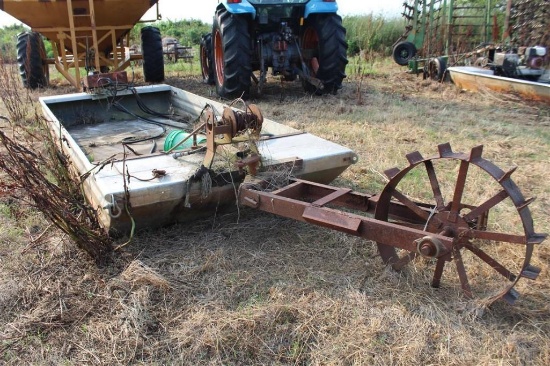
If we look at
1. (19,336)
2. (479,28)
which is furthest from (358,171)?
(479,28)

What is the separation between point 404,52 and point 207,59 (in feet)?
16.3

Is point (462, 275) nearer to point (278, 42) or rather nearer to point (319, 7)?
point (278, 42)

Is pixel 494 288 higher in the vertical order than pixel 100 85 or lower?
lower

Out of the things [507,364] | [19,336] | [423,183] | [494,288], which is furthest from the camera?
[423,183]

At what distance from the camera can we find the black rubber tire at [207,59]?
9.12 meters

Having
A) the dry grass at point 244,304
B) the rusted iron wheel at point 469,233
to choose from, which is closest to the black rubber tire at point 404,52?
the dry grass at point 244,304

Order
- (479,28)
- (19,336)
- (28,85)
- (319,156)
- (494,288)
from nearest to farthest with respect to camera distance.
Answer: (19,336), (494,288), (319,156), (28,85), (479,28)

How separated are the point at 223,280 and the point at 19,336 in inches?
39.8

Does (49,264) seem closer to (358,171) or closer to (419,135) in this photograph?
(358,171)

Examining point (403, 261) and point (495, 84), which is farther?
point (495, 84)

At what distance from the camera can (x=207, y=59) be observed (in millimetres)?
9477

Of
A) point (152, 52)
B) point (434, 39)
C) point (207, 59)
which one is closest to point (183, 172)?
point (207, 59)

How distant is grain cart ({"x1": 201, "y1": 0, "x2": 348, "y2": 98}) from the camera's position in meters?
7.18

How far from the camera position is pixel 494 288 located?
8.70ft
